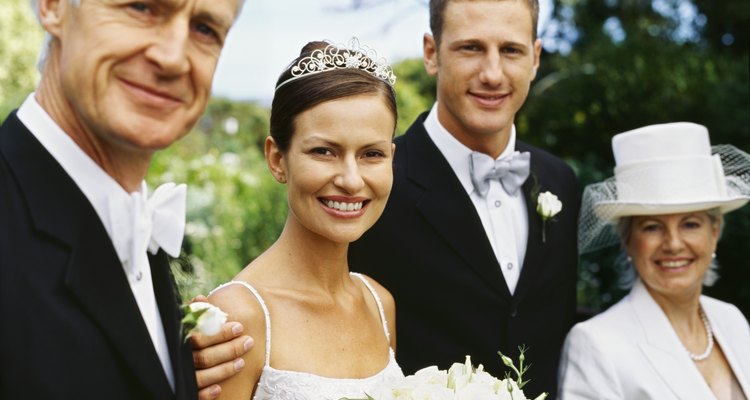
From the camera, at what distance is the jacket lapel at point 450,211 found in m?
3.65

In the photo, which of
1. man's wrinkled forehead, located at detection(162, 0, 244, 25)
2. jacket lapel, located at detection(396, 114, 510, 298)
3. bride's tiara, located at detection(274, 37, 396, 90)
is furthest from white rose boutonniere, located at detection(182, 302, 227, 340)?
jacket lapel, located at detection(396, 114, 510, 298)

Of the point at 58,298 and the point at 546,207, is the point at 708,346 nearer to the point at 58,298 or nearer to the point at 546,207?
the point at 546,207

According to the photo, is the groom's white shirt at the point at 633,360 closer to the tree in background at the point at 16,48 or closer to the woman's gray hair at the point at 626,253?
the woman's gray hair at the point at 626,253

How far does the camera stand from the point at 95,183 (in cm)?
171

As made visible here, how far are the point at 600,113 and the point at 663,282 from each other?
4935 mm

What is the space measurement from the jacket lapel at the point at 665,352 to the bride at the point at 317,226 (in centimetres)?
166

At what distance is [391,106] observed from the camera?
9.67 feet

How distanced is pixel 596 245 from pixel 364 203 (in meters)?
2.23

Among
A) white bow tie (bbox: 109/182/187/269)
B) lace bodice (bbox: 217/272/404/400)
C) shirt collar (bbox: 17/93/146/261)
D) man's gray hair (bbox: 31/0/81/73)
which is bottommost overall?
lace bodice (bbox: 217/272/404/400)

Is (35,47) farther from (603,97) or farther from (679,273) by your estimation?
(679,273)

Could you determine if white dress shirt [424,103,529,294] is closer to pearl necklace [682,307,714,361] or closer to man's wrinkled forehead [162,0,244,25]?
pearl necklace [682,307,714,361]

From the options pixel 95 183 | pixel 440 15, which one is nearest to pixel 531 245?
pixel 440 15

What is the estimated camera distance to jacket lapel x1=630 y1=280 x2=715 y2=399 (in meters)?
3.88

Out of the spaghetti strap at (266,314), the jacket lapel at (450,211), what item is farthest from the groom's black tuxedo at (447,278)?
the spaghetti strap at (266,314)
